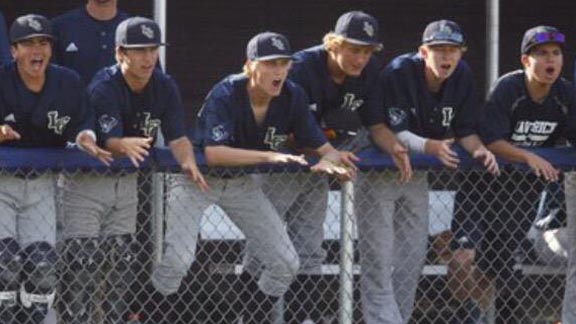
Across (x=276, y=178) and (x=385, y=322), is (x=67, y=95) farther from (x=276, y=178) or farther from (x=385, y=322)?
(x=385, y=322)

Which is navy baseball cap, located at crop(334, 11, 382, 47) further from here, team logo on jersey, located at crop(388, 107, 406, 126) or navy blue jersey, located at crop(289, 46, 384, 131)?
team logo on jersey, located at crop(388, 107, 406, 126)

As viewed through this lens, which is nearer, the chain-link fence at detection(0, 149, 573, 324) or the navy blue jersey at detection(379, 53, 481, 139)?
the chain-link fence at detection(0, 149, 573, 324)

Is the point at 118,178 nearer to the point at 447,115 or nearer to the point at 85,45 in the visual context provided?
the point at 85,45

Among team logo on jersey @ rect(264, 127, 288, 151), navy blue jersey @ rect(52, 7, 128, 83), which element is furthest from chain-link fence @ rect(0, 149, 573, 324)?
navy blue jersey @ rect(52, 7, 128, 83)

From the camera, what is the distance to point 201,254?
902cm

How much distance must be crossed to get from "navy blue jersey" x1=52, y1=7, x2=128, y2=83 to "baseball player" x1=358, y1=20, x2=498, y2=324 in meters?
1.57

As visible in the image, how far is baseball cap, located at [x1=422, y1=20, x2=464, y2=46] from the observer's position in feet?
27.0

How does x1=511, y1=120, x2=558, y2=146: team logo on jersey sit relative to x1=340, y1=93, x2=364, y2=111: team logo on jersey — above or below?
below

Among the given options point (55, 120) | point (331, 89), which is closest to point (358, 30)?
point (331, 89)

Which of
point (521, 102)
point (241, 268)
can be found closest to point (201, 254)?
point (241, 268)

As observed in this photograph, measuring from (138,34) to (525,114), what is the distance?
2.16m

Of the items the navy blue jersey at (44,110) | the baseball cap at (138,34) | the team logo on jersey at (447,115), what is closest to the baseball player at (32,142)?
the navy blue jersey at (44,110)

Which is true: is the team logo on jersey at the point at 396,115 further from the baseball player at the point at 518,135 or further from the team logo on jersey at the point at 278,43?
the team logo on jersey at the point at 278,43

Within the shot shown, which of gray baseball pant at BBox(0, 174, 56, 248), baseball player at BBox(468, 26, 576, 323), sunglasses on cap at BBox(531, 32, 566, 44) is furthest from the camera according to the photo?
sunglasses on cap at BBox(531, 32, 566, 44)
